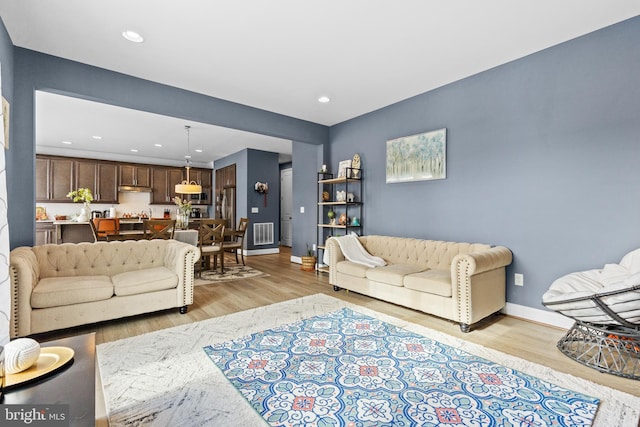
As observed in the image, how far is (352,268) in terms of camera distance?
155 inches

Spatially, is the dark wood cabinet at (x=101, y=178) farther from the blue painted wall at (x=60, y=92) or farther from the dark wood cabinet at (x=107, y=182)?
the blue painted wall at (x=60, y=92)

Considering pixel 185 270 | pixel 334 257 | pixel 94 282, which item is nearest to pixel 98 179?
pixel 94 282

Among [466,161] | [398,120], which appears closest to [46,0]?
[398,120]

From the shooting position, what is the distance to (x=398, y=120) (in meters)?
4.44

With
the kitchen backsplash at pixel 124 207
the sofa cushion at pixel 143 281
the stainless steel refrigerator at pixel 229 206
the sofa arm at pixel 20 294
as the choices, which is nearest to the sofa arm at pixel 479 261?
the sofa cushion at pixel 143 281

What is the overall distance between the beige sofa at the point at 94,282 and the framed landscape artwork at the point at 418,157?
2.92m

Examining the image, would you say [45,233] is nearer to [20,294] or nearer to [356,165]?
[20,294]

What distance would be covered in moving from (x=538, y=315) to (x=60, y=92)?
5451 mm

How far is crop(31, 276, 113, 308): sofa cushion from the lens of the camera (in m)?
2.61

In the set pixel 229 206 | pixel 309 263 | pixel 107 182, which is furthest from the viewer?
pixel 229 206

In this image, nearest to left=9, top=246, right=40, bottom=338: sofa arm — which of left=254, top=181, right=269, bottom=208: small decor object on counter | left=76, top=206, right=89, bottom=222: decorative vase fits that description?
left=76, top=206, right=89, bottom=222: decorative vase

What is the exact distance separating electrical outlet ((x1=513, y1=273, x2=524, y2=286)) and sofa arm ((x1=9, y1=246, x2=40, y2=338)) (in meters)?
4.55

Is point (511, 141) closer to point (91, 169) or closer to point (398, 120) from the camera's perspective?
point (398, 120)

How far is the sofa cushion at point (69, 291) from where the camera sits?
2607 mm
